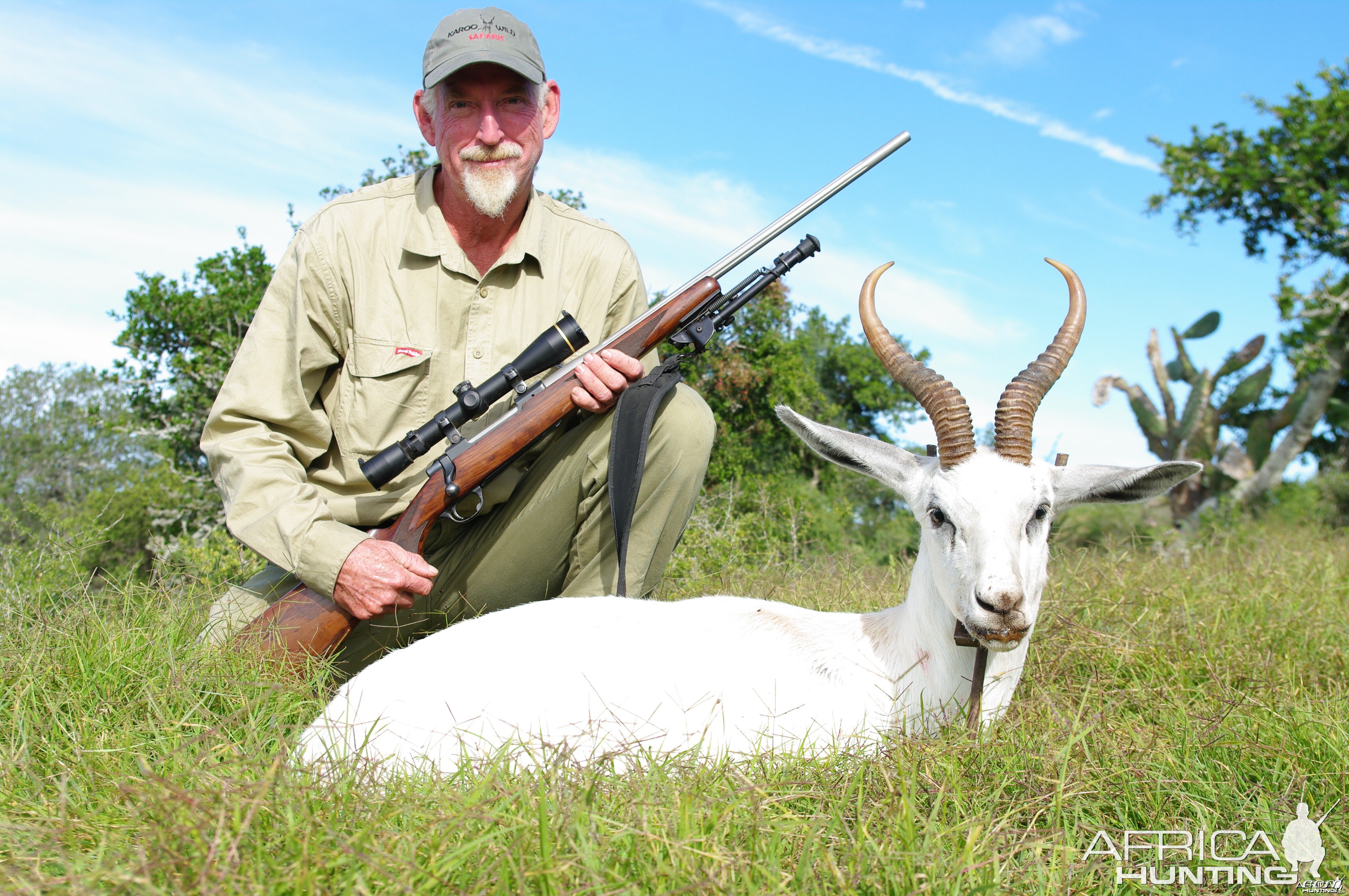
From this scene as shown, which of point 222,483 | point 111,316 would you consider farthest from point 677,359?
point 111,316

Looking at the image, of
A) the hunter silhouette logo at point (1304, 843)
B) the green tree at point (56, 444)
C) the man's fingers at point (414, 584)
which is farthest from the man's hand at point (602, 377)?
the green tree at point (56, 444)

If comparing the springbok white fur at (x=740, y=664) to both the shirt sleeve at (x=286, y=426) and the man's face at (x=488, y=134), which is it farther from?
the man's face at (x=488, y=134)

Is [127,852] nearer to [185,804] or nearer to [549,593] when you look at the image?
[185,804]

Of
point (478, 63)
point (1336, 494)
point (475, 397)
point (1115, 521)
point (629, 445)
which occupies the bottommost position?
point (629, 445)

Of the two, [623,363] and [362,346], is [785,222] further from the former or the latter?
[362,346]

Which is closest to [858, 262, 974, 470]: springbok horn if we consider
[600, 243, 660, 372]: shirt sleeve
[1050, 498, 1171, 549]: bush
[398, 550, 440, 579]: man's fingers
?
[600, 243, 660, 372]: shirt sleeve

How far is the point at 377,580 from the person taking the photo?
4055 mm

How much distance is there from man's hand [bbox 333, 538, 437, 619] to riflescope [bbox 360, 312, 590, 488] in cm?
34

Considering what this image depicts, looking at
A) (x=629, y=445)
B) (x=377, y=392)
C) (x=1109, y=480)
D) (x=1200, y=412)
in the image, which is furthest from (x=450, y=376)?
(x=1200, y=412)

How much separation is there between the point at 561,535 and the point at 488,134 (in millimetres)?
2134

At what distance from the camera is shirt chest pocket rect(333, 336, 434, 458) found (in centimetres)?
473

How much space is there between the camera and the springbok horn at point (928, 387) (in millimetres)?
3422

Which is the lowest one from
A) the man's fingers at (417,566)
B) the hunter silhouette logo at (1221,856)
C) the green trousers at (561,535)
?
the hunter silhouette logo at (1221,856)

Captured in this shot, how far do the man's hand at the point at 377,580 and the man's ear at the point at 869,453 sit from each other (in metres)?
1.74
